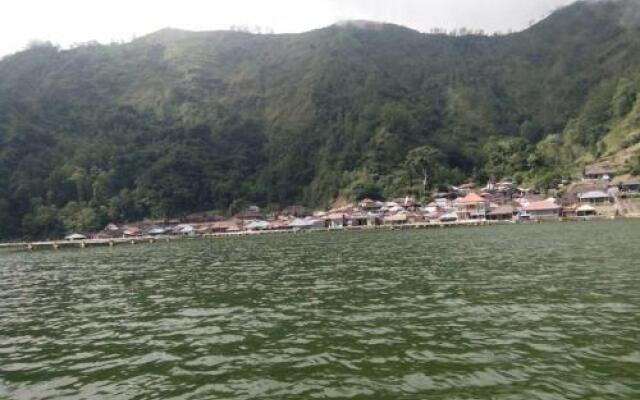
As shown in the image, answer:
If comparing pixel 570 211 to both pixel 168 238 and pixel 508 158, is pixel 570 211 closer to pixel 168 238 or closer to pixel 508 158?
pixel 508 158

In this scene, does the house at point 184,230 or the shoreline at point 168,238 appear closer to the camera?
the shoreline at point 168,238

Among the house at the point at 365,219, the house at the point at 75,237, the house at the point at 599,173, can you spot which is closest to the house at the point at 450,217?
the house at the point at 365,219

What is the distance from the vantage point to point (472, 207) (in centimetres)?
12212

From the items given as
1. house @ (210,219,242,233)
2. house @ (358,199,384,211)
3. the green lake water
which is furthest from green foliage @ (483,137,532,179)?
the green lake water

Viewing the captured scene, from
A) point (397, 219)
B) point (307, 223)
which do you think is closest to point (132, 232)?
point (307, 223)

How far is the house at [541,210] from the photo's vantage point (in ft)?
352

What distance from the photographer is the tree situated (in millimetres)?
152125

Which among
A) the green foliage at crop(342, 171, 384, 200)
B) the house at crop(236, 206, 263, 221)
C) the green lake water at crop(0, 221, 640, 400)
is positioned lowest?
the green lake water at crop(0, 221, 640, 400)

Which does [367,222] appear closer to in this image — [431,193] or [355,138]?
[431,193]

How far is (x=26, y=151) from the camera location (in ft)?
543

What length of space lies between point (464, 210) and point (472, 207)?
118 inches

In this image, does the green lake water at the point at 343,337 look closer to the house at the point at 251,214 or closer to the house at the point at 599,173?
the house at the point at 599,173

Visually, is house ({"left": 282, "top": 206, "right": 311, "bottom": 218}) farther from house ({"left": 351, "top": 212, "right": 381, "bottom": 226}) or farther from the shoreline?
the shoreline

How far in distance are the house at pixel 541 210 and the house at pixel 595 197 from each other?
7.41 metres
